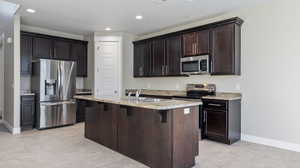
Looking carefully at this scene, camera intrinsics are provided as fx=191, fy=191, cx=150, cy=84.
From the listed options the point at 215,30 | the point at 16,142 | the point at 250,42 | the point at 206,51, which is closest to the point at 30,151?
the point at 16,142

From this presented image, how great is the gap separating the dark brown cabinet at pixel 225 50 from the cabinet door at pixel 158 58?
1493 mm

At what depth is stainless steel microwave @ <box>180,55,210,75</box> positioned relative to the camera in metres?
4.24

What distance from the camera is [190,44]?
4.58m

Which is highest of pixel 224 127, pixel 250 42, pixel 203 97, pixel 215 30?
pixel 215 30

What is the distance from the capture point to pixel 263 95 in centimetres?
377

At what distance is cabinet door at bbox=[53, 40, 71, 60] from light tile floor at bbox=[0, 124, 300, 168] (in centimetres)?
246

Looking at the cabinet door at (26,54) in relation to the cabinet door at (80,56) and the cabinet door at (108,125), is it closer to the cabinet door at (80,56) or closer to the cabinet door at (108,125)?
the cabinet door at (80,56)

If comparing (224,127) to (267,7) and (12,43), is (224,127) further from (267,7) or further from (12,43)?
(12,43)

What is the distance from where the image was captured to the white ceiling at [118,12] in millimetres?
3744

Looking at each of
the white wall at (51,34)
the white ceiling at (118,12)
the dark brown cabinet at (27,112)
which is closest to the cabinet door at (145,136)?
the white ceiling at (118,12)

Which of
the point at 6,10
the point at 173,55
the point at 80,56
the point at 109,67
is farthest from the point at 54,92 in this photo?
the point at 173,55

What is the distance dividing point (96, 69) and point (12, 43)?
2.17 metres

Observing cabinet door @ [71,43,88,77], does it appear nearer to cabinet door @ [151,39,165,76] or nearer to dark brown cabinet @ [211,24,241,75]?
cabinet door @ [151,39,165,76]

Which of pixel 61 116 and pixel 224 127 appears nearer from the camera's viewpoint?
pixel 224 127
